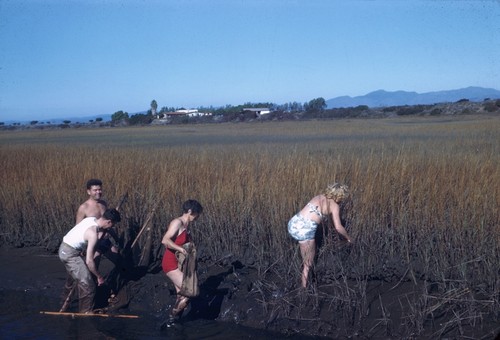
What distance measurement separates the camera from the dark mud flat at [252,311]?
7.18m

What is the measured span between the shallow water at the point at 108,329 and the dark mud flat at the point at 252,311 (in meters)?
0.01

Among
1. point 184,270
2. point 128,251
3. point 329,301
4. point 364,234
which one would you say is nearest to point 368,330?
point 329,301

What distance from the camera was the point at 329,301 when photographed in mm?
7719

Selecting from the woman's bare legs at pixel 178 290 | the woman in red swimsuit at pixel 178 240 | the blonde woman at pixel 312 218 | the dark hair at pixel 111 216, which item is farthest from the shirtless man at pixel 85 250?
the blonde woman at pixel 312 218

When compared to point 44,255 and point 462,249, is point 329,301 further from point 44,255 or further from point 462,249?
point 44,255

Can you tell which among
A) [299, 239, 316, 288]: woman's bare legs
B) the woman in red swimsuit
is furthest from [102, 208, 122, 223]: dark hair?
[299, 239, 316, 288]: woman's bare legs

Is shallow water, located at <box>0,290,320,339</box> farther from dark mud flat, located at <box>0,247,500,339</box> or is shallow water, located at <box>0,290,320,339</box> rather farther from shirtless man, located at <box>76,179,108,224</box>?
shirtless man, located at <box>76,179,108,224</box>

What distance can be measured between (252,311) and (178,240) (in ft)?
4.72

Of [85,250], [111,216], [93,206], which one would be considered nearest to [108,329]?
[85,250]

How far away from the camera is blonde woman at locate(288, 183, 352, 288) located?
7.62 meters

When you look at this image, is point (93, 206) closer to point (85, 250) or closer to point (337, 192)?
point (85, 250)

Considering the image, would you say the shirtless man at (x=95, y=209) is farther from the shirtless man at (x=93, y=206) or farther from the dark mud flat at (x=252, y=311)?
the dark mud flat at (x=252, y=311)

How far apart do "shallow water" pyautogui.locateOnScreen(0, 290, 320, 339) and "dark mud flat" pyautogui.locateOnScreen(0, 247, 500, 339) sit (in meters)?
0.01

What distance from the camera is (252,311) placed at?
320 inches
